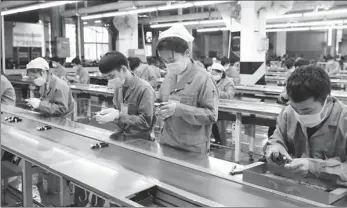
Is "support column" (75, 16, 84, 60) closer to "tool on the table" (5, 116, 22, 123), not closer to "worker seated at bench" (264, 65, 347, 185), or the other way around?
"tool on the table" (5, 116, 22, 123)

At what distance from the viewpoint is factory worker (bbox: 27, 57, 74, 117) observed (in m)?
3.29

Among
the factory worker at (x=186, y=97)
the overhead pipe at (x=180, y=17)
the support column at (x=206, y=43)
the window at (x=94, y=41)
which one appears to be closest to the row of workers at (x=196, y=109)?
the factory worker at (x=186, y=97)

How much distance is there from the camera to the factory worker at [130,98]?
2.44 meters

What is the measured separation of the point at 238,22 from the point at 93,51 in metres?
8.91

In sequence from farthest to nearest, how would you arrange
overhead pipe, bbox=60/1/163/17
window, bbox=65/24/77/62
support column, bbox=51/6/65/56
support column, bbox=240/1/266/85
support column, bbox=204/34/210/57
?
support column, bbox=204/34/210/57 → window, bbox=65/24/77/62 → support column, bbox=51/6/65/56 → overhead pipe, bbox=60/1/163/17 → support column, bbox=240/1/266/85

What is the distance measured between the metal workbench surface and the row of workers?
185 mm

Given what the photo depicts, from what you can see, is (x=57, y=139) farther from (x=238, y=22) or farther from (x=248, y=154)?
(x=238, y=22)

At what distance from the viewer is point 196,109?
2.09 meters

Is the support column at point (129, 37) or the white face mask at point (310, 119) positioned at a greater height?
the support column at point (129, 37)

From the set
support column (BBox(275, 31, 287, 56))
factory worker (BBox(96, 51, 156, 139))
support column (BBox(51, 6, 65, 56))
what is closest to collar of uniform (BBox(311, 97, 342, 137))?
factory worker (BBox(96, 51, 156, 139))

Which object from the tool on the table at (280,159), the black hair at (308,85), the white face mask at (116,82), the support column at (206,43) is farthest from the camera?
the support column at (206,43)

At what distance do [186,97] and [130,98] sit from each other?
50 centimetres

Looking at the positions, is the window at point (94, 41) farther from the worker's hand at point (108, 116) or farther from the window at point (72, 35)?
the worker's hand at point (108, 116)

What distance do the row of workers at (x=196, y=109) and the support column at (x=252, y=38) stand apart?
5644 millimetres
